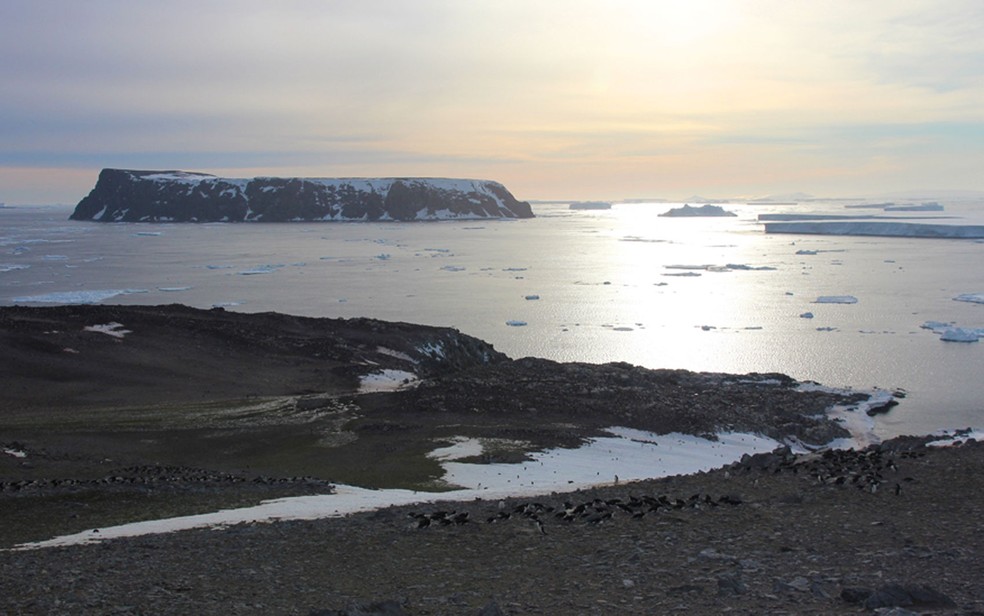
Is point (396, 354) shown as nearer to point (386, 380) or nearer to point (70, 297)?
point (386, 380)

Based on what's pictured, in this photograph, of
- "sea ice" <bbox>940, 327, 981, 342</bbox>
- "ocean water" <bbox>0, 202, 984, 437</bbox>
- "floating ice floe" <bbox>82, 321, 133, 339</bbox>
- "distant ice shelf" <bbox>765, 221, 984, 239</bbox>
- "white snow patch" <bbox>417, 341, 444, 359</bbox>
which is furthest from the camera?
"distant ice shelf" <bbox>765, 221, 984, 239</bbox>

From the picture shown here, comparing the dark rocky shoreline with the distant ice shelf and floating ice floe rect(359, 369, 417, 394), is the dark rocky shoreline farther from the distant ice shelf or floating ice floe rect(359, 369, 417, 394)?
the distant ice shelf

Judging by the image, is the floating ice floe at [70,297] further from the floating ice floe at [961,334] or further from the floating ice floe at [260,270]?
the floating ice floe at [961,334]

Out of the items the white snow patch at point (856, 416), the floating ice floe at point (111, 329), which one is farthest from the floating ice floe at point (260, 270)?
the white snow patch at point (856, 416)

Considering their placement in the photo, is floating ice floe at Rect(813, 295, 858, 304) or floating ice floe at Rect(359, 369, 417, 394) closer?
floating ice floe at Rect(359, 369, 417, 394)

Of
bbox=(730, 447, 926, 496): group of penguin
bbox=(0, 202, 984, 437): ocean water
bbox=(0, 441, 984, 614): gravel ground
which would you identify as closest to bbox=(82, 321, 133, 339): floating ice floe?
bbox=(0, 202, 984, 437): ocean water

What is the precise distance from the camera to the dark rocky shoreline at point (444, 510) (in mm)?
11461

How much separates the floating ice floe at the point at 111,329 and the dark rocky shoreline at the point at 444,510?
5.72 m

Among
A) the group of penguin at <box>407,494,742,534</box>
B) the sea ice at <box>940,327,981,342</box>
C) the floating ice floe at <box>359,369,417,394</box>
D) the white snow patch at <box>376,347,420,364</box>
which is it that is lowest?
the floating ice floe at <box>359,369,417,394</box>

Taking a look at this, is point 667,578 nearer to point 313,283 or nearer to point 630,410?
point 630,410

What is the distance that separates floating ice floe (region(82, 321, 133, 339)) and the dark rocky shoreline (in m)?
5.72

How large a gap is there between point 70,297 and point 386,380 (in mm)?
51185

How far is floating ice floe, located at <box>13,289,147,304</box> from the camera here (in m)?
79.1

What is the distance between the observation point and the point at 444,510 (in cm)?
1723
